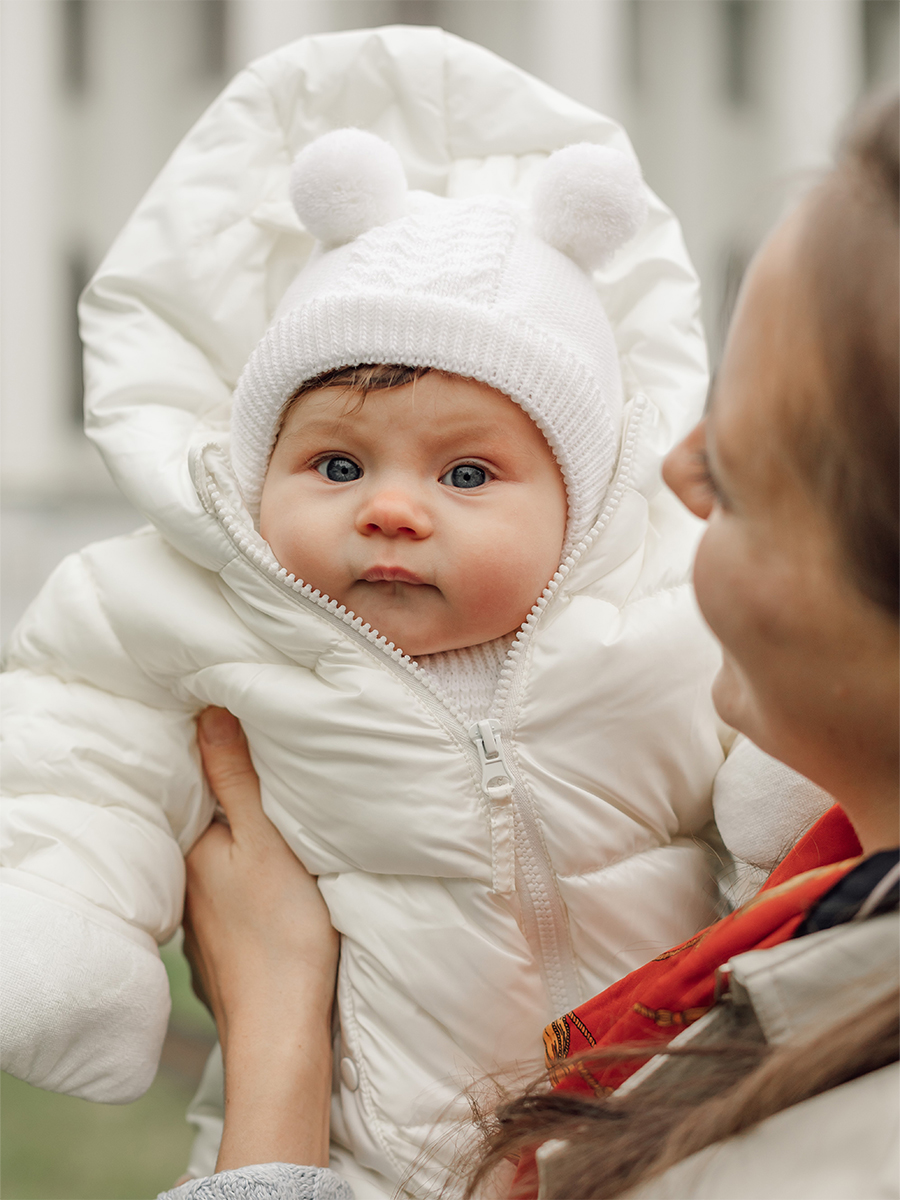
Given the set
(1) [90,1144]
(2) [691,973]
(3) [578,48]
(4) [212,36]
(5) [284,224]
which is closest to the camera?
(2) [691,973]

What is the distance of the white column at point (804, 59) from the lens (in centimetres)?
182

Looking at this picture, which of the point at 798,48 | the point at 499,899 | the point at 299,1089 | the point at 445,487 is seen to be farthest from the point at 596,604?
the point at 798,48

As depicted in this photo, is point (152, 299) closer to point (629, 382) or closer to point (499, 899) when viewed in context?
point (629, 382)

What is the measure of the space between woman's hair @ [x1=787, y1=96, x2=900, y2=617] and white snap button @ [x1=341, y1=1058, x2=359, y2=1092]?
0.74 m

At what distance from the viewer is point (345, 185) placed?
3.11 feet

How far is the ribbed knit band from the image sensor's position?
2.90 feet

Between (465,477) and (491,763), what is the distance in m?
0.28

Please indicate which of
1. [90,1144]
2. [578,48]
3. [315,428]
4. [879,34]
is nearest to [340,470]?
[315,428]

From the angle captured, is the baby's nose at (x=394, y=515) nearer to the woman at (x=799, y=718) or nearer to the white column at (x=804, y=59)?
the woman at (x=799, y=718)

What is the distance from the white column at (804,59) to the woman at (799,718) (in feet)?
5.07

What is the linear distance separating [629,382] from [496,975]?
0.68m

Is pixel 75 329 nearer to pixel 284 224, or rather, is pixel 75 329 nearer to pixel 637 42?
pixel 284 224

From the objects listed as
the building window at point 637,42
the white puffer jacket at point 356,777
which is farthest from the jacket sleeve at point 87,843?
the building window at point 637,42

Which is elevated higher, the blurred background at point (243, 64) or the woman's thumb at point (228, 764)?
the blurred background at point (243, 64)
